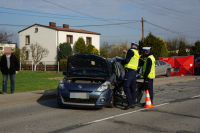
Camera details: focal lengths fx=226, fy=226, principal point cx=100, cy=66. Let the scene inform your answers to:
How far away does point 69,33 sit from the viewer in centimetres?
3966

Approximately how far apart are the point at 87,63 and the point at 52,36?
1256 inches

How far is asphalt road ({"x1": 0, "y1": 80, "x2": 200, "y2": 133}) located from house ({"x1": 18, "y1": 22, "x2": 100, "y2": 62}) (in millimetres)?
31343

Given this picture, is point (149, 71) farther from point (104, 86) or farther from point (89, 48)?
point (89, 48)

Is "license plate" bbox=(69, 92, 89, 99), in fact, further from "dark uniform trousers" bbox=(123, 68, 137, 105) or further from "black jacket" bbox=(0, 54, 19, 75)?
"black jacket" bbox=(0, 54, 19, 75)

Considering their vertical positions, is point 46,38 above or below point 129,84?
above

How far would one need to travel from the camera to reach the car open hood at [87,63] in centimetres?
745

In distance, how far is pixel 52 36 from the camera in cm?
3828

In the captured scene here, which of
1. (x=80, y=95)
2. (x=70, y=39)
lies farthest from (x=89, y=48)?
(x=80, y=95)

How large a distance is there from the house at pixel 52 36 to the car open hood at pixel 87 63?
101 feet

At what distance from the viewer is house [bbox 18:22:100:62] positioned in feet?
125

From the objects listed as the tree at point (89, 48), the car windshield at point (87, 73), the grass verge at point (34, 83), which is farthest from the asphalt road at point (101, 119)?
the tree at point (89, 48)

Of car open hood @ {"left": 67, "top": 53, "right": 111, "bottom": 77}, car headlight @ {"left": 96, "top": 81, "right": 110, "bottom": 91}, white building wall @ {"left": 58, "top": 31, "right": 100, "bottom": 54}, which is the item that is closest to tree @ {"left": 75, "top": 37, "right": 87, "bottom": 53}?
white building wall @ {"left": 58, "top": 31, "right": 100, "bottom": 54}

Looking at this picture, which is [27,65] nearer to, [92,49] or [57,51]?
[57,51]

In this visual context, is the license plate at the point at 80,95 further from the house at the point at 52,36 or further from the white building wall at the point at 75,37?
the white building wall at the point at 75,37
